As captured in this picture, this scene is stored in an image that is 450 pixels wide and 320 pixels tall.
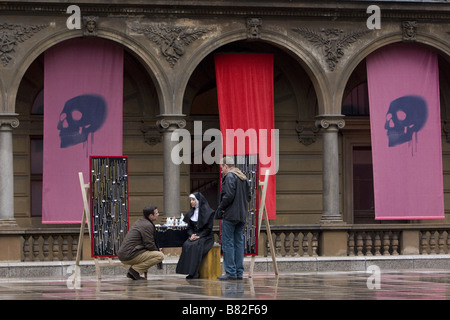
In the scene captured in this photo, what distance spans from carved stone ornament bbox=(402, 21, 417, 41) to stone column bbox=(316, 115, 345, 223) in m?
2.32

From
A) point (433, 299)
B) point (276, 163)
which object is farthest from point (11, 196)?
point (433, 299)

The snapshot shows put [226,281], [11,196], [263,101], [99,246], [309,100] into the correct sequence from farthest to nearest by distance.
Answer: [309,100], [263,101], [11,196], [99,246], [226,281]

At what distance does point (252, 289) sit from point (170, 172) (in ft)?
31.5

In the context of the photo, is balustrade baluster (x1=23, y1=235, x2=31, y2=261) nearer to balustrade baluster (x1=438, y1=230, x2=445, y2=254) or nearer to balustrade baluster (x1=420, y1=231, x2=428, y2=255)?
balustrade baluster (x1=420, y1=231, x2=428, y2=255)

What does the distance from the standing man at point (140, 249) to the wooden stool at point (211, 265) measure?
71 centimetres

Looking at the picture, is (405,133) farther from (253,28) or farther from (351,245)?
(253,28)

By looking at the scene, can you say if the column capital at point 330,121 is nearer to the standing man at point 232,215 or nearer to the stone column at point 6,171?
the stone column at point 6,171

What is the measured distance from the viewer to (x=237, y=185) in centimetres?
1925

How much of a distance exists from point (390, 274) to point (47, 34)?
892 centimetres

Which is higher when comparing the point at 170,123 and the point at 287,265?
the point at 170,123

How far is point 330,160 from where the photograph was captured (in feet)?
88.1

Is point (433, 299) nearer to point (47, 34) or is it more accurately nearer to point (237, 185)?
point (237, 185)

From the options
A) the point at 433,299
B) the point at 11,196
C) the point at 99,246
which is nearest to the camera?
the point at 433,299

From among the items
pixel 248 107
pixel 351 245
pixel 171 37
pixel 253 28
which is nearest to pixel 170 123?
pixel 171 37
